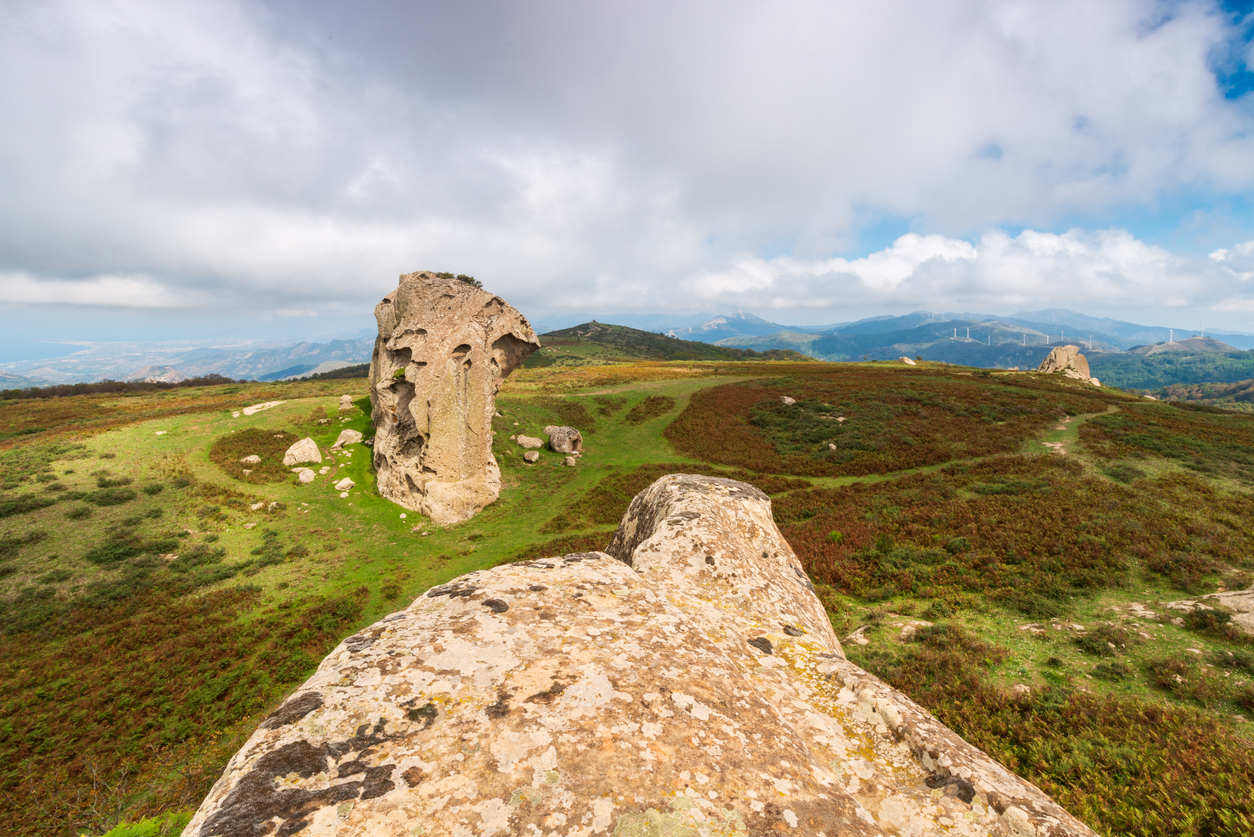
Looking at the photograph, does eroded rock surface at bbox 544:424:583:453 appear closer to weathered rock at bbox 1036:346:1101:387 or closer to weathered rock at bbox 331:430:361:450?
weathered rock at bbox 331:430:361:450

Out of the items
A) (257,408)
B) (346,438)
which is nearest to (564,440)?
(346,438)

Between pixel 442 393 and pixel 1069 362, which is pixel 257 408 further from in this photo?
pixel 1069 362

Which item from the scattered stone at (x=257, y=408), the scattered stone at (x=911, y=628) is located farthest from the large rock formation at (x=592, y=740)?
the scattered stone at (x=257, y=408)

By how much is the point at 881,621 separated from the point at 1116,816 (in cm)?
594

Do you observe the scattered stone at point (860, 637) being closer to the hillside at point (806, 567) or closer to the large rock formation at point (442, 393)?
the hillside at point (806, 567)

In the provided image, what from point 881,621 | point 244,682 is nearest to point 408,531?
point 244,682

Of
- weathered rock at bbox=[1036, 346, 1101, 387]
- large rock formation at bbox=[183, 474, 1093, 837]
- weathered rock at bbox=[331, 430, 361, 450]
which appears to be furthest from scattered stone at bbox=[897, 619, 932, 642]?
weathered rock at bbox=[1036, 346, 1101, 387]

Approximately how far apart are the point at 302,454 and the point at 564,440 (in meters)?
15.3

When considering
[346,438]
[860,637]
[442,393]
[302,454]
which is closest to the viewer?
[860,637]

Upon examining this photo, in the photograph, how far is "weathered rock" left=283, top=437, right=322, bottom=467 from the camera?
24219 mm

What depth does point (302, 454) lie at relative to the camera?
80.4 feet

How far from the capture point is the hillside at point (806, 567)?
759 cm

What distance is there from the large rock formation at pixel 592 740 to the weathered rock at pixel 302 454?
24.0m

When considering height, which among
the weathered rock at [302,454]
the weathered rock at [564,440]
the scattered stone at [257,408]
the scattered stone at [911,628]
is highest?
the scattered stone at [257,408]
